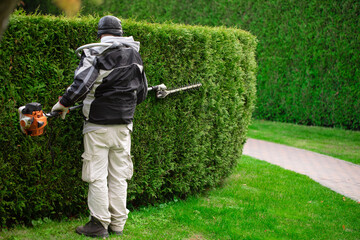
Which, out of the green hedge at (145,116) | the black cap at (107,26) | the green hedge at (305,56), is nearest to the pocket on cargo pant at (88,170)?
the green hedge at (145,116)

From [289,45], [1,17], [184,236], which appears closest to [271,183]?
[184,236]

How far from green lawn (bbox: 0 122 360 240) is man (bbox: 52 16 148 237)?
38 cm

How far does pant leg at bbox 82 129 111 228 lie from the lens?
13.6 feet

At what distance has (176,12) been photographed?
51.1 ft

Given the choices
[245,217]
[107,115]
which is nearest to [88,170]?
[107,115]

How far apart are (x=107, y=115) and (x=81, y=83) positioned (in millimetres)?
437

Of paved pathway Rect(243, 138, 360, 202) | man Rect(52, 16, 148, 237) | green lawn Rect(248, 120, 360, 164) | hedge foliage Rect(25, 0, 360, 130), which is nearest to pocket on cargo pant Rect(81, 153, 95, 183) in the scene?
man Rect(52, 16, 148, 237)

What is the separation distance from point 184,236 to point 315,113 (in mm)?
9089

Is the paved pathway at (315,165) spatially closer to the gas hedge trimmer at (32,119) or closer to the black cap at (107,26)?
the black cap at (107,26)

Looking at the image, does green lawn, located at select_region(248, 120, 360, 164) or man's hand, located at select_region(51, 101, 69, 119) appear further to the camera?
green lawn, located at select_region(248, 120, 360, 164)

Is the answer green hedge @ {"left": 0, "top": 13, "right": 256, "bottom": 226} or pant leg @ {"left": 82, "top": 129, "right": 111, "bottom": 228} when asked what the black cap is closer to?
green hedge @ {"left": 0, "top": 13, "right": 256, "bottom": 226}

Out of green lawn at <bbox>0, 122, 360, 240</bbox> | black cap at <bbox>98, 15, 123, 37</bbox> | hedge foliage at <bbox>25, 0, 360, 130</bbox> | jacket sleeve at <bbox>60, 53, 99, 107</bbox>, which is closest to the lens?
jacket sleeve at <bbox>60, 53, 99, 107</bbox>

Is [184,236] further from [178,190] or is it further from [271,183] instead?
[271,183]

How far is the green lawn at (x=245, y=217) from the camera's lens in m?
4.58
